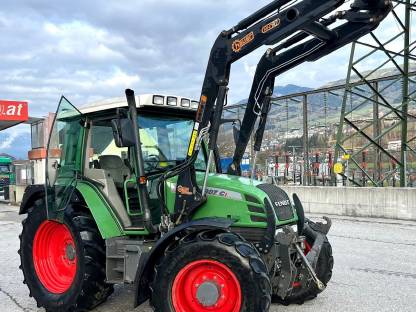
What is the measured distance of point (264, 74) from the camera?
16.4 ft

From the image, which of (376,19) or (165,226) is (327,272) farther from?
(376,19)

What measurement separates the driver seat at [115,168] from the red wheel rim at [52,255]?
800 millimetres

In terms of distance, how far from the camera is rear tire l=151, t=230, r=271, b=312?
3.80 m

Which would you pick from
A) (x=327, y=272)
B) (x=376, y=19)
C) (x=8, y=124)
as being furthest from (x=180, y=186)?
(x=8, y=124)

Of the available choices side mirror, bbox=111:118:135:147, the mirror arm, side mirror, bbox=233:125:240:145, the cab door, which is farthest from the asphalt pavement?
side mirror, bbox=233:125:240:145

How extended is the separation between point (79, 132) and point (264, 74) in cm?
215

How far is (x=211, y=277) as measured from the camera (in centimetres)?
402

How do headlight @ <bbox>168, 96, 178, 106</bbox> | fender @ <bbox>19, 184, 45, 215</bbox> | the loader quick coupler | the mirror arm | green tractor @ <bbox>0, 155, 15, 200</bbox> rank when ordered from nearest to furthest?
the loader quick coupler
the mirror arm
headlight @ <bbox>168, 96, 178, 106</bbox>
fender @ <bbox>19, 184, 45, 215</bbox>
green tractor @ <bbox>0, 155, 15, 200</bbox>

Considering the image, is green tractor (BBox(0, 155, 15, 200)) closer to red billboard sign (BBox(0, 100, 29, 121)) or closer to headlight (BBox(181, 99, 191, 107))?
red billboard sign (BBox(0, 100, 29, 121))

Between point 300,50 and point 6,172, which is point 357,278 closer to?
point 300,50

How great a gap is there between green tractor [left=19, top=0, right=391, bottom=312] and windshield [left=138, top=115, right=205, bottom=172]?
12 mm

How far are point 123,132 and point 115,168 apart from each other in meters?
0.92

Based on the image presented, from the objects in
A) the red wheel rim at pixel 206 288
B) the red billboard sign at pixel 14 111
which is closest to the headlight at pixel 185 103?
the red wheel rim at pixel 206 288

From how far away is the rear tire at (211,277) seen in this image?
3.80 meters
